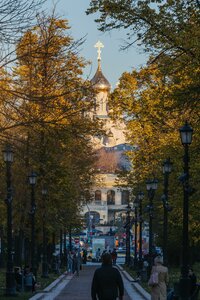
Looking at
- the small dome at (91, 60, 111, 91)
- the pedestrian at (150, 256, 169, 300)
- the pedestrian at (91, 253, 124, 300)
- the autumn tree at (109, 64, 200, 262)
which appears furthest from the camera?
the autumn tree at (109, 64, 200, 262)

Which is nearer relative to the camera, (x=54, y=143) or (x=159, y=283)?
(x=159, y=283)

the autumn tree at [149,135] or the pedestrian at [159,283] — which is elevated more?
the autumn tree at [149,135]

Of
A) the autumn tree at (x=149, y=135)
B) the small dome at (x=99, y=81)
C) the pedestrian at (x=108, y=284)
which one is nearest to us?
the pedestrian at (x=108, y=284)

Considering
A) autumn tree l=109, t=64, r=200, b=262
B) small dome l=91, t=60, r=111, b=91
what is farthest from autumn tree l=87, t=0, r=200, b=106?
autumn tree l=109, t=64, r=200, b=262

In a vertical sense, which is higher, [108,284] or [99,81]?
[99,81]

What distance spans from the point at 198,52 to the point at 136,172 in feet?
121

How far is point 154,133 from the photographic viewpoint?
55156 mm

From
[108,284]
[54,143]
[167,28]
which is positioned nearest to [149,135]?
[54,143]

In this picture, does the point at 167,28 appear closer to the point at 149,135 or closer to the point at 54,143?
the point at 54,143

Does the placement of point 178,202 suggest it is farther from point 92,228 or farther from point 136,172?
point 92,228

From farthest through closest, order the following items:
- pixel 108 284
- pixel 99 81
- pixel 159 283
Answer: pixel 99 81 → pixel 159 283 → pixel 108 284

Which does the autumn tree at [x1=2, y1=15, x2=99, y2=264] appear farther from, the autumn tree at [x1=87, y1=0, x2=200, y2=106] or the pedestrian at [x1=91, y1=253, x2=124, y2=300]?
the pedestrian at [x1=91, y1=253, x2=124, y2=300]

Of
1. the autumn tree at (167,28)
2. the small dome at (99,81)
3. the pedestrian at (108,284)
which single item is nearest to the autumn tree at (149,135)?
the small dome at (99,81)

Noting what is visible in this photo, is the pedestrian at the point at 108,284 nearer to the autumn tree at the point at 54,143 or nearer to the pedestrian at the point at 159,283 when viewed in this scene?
the pedestrian at the point at 159,283
